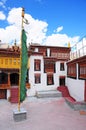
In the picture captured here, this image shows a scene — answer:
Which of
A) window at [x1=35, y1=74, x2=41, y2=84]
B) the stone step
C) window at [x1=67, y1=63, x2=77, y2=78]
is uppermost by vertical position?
window at [x1=67, y1=63, x2=77, y2=78]

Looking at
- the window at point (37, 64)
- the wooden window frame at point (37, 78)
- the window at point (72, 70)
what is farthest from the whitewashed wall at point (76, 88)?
the window at point (37, 64)

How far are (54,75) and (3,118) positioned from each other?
14.2 metres

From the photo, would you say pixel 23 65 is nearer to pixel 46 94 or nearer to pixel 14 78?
pixel 46 94

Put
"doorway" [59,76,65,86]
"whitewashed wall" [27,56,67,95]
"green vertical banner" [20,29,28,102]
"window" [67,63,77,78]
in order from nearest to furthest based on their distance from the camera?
"green vertical banner" [20,29,28,102], "window" [67,63,77,78], "whitewashed wall" [27,56,67,95], "doorway" [59,76,65,86]

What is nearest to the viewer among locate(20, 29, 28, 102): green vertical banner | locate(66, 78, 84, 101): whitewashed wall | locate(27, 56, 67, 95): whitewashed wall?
locate(20, 29, 28, 102): green vertical banner

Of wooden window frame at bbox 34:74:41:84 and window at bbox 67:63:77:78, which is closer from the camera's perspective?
window at bbox 67:63:77:78

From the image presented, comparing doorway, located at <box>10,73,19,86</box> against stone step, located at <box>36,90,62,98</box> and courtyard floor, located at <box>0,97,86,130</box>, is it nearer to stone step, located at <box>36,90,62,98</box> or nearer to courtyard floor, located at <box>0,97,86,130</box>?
stone step, located at <box>36,90,62,98</box>

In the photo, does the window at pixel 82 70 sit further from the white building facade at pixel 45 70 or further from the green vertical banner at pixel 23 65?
the green vertical banner at pixel 23 65

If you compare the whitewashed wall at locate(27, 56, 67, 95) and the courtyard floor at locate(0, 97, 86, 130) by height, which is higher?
the whitewashed wall at locate(27, 56, 67, 95)

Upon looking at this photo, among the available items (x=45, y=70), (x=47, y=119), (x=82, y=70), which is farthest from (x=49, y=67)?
(x=47, y=119)

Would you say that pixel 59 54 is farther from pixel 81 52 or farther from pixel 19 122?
pixel 19 122

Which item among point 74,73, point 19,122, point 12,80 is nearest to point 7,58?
point 12,80

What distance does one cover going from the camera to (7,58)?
899 inches

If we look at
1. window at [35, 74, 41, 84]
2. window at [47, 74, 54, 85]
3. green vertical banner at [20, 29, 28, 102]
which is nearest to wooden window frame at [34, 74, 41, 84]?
window at [35, 74, 41, 84]
